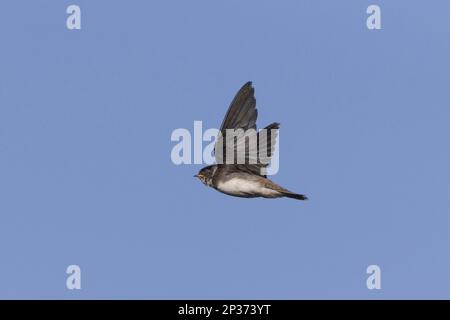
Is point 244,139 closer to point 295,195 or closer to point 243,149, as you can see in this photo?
point 243,149

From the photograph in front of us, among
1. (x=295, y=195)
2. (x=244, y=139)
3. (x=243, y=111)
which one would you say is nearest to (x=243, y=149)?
(x=244, y=139)

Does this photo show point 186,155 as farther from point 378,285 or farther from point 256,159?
point 378,285

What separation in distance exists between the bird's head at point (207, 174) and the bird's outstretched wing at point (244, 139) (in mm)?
187

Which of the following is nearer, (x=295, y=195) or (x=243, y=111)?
(x=295, y=195)

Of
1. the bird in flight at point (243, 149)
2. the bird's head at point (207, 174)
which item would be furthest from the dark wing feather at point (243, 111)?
the bird's head at point (207, 174)

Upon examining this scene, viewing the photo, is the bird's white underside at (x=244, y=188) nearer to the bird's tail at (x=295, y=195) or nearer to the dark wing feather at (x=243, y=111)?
the bird's tail at (x=295, y=195)

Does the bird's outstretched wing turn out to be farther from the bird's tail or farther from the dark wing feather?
the bird's tail

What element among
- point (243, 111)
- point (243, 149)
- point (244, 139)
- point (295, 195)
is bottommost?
point (295, 195)

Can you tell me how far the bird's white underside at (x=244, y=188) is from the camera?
12.3m

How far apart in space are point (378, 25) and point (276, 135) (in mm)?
2366

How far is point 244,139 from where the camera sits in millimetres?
12578

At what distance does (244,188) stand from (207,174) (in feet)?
2.11
